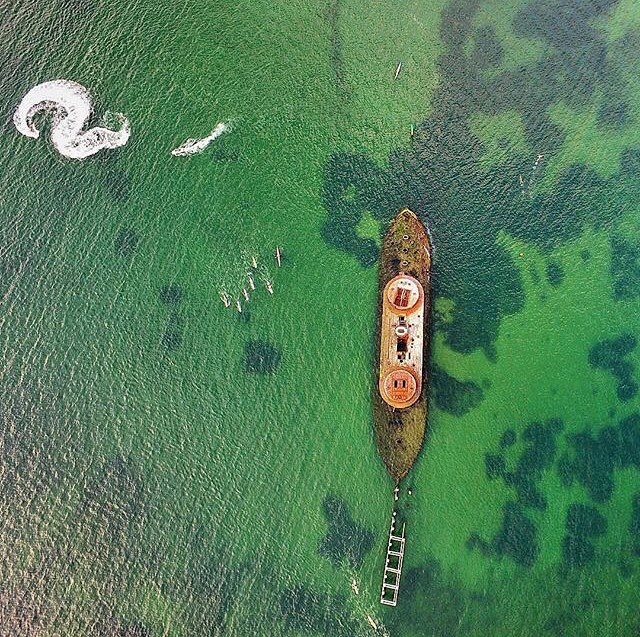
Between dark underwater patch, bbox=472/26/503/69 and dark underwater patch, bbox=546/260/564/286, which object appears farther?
dark underwater patch, bbox=472/26/503/69

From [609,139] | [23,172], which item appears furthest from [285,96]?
[609,139]

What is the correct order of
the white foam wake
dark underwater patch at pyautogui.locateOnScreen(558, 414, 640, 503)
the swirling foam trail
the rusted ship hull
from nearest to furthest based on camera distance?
the rusted ship hull → dark underwater patch at pyautogui.locateOnScreen(558, 414, 640, 503) → the swirling foam trail → the white foam wake

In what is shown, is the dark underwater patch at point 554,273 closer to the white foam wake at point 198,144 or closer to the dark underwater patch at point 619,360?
the dark underwater patch at point 619,360

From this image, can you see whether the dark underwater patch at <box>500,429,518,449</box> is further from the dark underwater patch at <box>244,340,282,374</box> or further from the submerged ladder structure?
the dark underwater patch at <box>244,340,282,374</box>

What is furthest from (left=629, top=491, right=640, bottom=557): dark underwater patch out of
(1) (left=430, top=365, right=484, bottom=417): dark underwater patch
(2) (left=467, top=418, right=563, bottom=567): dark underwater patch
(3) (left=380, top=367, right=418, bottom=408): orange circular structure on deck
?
(3) (left=380, top=367, right=418, bottom=408): orange circular structure on deck

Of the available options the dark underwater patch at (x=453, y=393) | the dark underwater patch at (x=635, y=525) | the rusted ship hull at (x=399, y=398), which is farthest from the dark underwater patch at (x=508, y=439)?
the dark underwater patch at (x=635, y=525)

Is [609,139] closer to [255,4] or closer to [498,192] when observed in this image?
[498,192]
